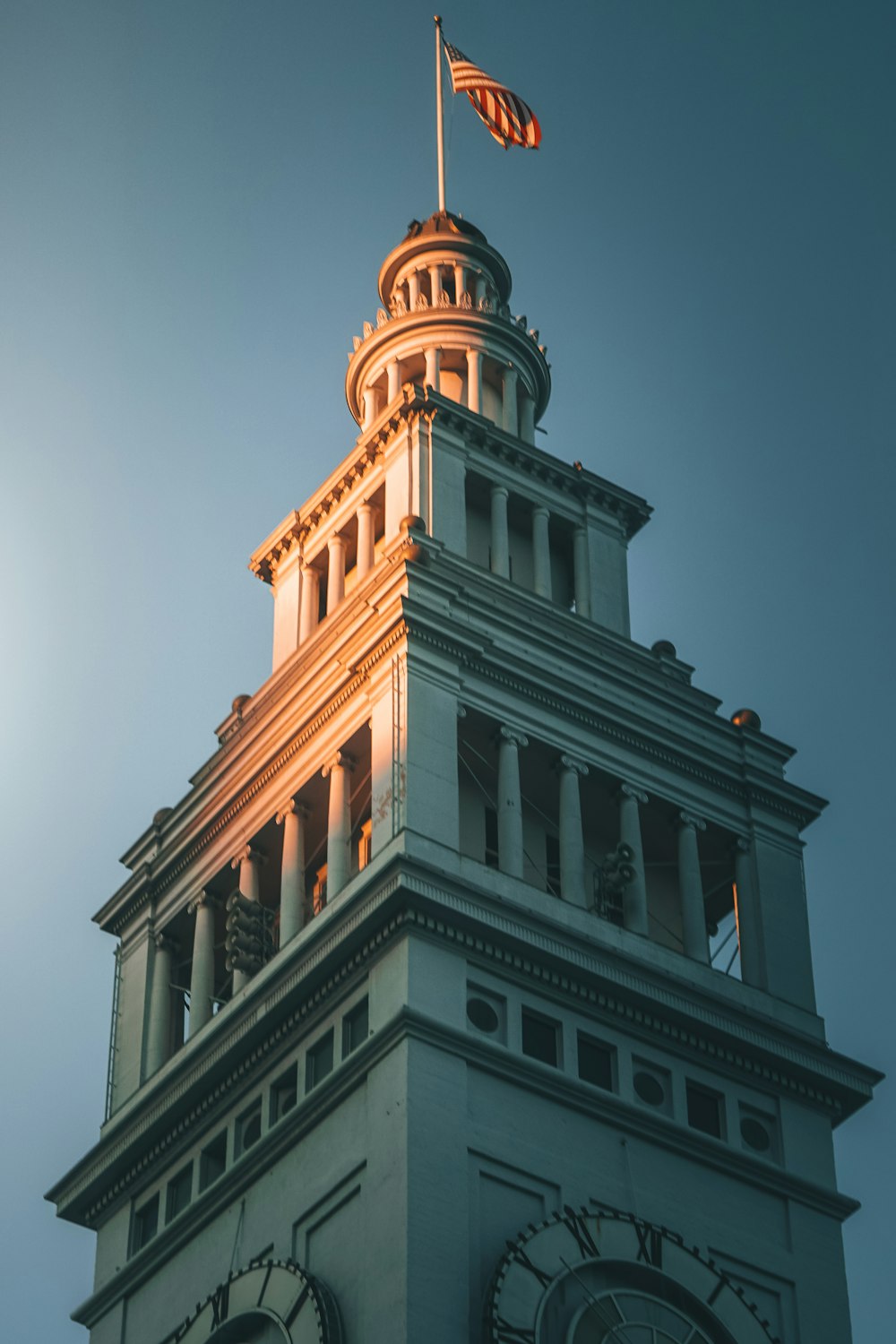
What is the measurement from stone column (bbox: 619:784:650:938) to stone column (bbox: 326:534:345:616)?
1069cm

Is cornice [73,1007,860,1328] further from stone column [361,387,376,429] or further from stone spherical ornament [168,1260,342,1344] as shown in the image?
stone column [361,387,376,429]

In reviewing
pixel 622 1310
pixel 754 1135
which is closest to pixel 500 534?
pixel 754 1135

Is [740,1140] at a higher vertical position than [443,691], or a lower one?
lower

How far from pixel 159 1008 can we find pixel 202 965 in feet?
5.82

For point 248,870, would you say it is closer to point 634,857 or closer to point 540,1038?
point 634,857

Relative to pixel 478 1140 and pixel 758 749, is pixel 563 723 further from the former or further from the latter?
pixel 478 1140

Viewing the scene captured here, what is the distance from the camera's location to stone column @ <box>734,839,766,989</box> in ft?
210

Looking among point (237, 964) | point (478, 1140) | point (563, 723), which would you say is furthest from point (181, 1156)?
point (563, 723)

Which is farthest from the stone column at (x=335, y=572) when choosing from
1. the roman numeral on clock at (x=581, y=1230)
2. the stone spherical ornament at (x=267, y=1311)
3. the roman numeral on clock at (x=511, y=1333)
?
the roman numeral on clock at (x=511, y=1333)

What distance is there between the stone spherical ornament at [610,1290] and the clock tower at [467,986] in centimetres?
7

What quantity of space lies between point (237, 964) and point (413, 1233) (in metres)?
12.4

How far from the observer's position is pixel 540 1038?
5881cm

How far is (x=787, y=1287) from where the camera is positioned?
58125mm

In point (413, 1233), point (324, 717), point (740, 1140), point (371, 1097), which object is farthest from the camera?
point (324, 717)
